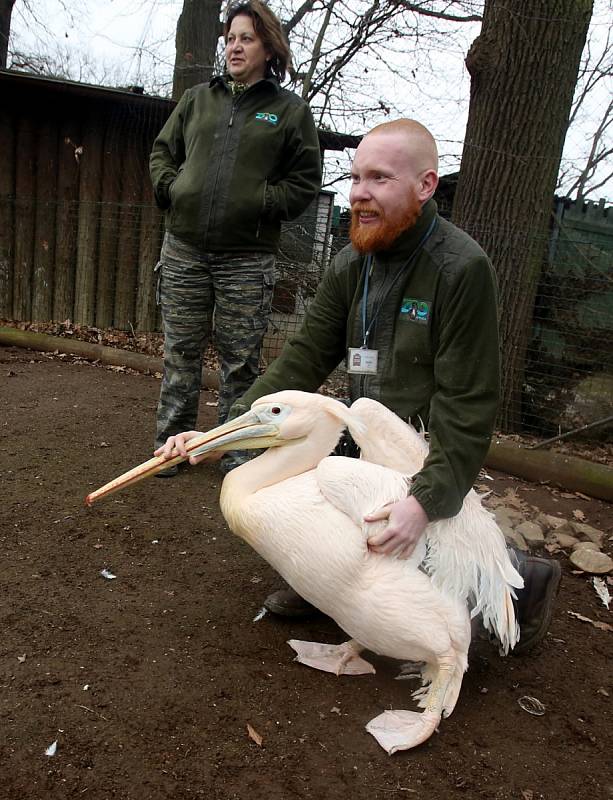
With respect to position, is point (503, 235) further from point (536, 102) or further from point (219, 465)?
point (219, 465)

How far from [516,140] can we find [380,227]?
3289mm

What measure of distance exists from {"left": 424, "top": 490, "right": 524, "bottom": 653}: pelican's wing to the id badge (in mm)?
572

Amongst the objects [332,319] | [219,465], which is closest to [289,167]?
[332,319]

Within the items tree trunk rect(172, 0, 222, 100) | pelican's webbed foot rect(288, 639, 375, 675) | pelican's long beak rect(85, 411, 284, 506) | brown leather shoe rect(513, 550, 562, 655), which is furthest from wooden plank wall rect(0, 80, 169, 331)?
brown leather shoe rect(513, 550, 562, 655)

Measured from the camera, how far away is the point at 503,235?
4.98 m

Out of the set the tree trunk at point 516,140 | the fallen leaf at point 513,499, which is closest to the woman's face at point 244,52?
the tree trunk at point 516,140

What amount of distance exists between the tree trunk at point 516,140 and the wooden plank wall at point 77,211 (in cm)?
335

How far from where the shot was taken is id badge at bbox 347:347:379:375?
7.84 ft

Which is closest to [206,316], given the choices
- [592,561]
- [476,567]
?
[476,567]

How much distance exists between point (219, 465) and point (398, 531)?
2.13 m

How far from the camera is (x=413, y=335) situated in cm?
228

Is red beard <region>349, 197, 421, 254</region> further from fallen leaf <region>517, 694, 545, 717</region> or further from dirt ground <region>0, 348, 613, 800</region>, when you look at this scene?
fallen leaf <region>517, 694, 545, 717</region>

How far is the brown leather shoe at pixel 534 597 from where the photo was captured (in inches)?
90.8

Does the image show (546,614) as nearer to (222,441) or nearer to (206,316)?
(222,441)
